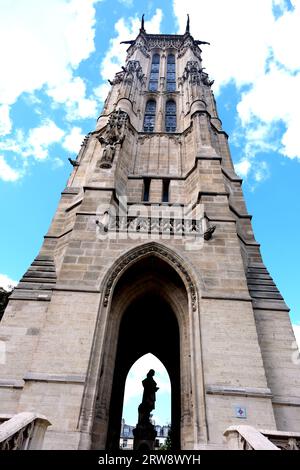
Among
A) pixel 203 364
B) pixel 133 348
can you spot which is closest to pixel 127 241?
pixel 203 364

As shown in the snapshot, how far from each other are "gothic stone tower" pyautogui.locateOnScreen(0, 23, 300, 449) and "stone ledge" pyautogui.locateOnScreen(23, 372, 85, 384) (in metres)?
0.03

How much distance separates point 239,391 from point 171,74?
69.8 ft

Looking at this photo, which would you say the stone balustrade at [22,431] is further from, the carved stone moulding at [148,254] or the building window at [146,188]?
the building window at [146,188]

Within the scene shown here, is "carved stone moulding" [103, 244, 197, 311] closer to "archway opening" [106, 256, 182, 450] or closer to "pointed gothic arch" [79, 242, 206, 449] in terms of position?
"pointed gothic arch" [79, 242, 206, 449]

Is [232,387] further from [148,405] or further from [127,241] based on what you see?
[148,405]

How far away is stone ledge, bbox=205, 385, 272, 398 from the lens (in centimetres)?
624

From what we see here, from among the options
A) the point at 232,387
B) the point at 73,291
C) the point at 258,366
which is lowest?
the point at 232,387

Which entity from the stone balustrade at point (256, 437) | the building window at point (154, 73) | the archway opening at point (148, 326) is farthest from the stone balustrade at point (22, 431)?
the building window at point (154, 73)

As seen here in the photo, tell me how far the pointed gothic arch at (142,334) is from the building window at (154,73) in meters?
14.9

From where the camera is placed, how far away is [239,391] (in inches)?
247

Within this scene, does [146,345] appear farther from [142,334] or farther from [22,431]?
[22,431]

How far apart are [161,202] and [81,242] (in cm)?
418

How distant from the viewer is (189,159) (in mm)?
13570

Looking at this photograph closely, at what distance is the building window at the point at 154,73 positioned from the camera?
1996 cm
